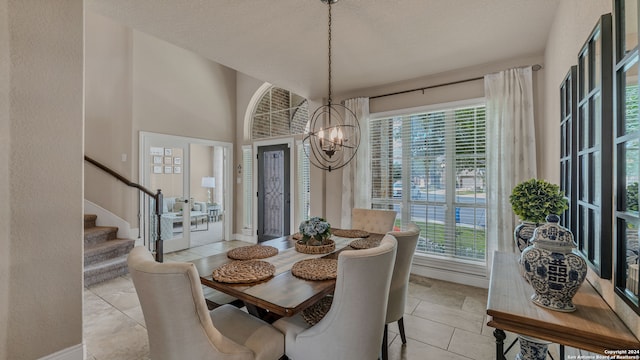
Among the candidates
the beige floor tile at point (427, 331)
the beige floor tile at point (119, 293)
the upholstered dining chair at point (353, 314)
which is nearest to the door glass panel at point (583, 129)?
the upholstered dining chair at point (353, 314)

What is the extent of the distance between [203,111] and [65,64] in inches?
146

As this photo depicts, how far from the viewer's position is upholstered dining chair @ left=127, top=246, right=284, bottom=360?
1126mm

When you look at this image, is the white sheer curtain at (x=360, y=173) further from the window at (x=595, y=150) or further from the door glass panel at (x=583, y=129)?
the door glass panel at (x=583, y=129)

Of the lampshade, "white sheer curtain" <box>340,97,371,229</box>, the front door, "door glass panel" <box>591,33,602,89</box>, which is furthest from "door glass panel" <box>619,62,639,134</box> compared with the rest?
the lampshade

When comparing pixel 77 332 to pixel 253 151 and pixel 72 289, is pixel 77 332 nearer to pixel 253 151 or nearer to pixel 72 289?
pixel 72 289

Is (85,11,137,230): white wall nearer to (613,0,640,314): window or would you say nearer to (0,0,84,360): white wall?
(0,0,84,360): white wall

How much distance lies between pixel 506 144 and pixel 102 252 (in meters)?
5.36

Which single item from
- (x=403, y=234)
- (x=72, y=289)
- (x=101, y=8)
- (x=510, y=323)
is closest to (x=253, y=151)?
(x=101, y=8)

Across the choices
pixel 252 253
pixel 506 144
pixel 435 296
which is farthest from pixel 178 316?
pixel 506 144

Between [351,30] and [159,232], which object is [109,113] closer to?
[159,232]

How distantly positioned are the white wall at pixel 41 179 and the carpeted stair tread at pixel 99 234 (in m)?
2.36

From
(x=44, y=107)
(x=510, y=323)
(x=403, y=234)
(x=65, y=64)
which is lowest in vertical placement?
(x=510, y=323)

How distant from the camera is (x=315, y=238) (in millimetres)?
2229

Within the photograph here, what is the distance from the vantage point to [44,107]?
1.79 metres
